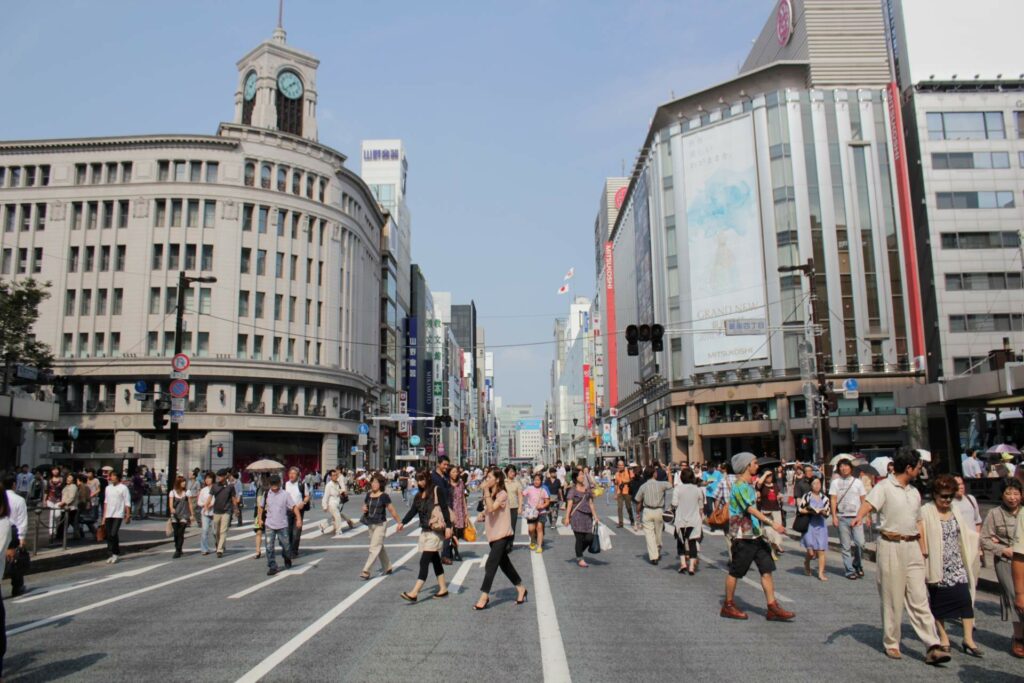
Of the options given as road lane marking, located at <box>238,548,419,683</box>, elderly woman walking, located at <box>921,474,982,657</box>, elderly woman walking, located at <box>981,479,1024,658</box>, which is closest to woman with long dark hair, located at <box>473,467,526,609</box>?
road lane marking, located at <box>238,548,419,683</box>

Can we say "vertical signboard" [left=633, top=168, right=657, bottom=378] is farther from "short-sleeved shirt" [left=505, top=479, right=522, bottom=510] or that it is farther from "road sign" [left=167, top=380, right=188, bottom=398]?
"short-sleeved shirt" [left=505, top=479, right=522, bottom=510]

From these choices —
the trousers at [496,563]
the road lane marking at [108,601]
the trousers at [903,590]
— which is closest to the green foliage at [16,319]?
the road lane marking at [108,601]

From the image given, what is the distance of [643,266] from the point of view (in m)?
77.7

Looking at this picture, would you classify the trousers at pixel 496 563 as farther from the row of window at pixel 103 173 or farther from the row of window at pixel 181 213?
the row of window at pixel 103 173

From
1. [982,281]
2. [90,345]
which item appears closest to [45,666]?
[90,345]

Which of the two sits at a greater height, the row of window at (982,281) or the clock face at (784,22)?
the clock face at (784,22)

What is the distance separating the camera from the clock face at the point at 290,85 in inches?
2557

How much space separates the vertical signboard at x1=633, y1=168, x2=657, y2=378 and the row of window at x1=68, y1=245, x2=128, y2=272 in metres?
44.3

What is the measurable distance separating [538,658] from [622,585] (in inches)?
195

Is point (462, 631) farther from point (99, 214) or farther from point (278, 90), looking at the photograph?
point (278, 90)

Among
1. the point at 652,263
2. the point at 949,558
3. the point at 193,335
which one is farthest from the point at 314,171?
the point at 949,558

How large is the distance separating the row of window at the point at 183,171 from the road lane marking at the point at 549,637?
5178cm

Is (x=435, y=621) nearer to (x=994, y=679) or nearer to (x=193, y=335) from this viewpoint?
(x=994, y=679)

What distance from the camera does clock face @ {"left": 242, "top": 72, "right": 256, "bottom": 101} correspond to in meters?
64.9
